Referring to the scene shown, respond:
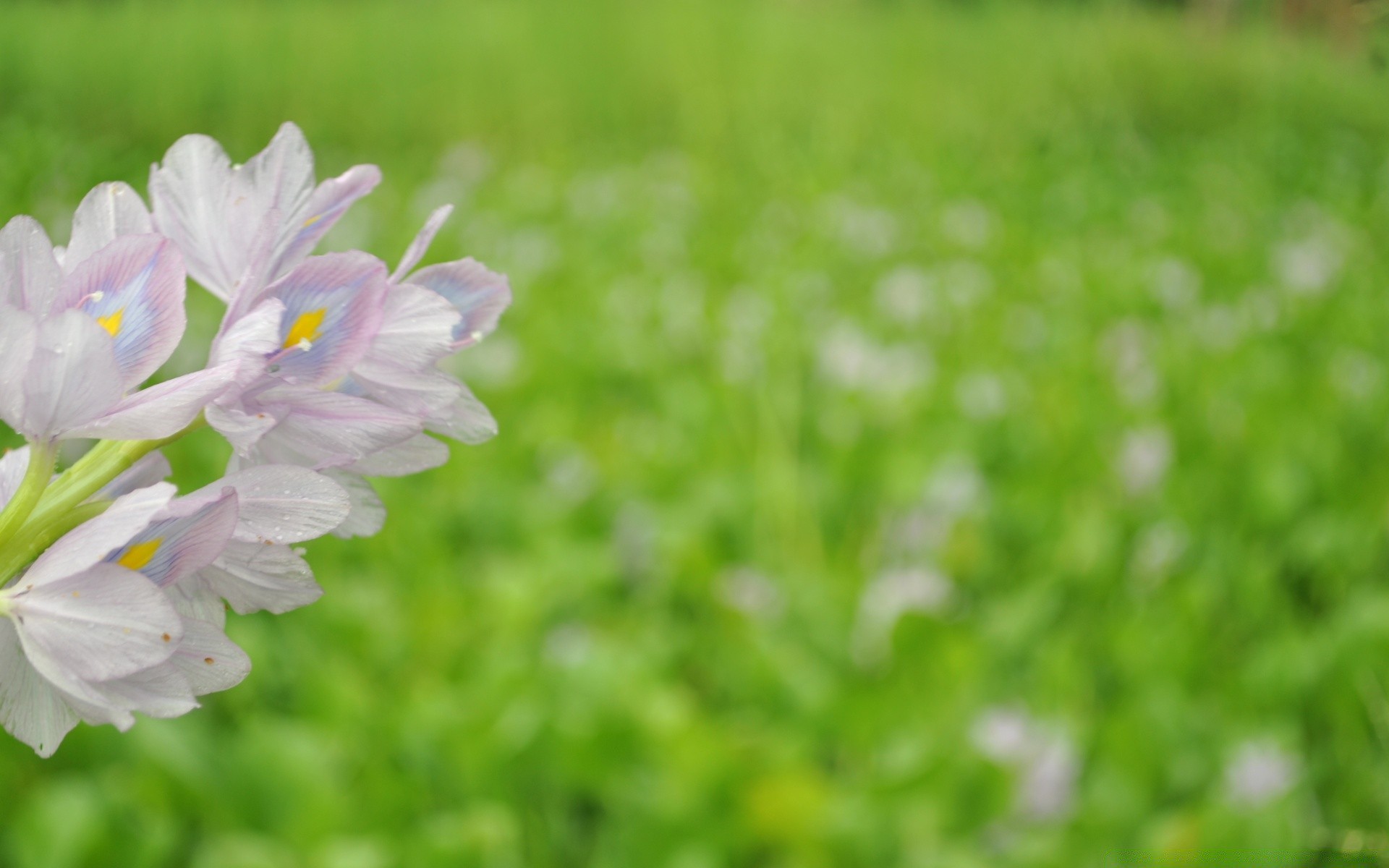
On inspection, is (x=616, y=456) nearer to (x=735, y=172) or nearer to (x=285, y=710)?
(x=285, y=710)

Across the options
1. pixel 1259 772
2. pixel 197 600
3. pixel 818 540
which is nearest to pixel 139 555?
pixel 197 600

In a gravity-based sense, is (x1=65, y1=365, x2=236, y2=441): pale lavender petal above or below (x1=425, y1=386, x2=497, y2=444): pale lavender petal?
below

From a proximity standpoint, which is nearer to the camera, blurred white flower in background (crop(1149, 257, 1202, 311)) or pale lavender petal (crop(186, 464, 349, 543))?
pale lavender petal (crop(186, 464, 349, 543))

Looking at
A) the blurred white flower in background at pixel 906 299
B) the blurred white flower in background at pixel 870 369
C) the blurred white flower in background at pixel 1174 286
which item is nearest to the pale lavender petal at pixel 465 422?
the blurred white flower in background at pixel 870 369

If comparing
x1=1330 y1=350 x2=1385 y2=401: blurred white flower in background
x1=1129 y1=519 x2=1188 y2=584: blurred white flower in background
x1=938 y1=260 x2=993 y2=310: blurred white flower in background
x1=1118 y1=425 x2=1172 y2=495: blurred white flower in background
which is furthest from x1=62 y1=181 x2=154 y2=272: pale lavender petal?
x1=938 y1=260 x2=993 y2=310: blurred white flower in background

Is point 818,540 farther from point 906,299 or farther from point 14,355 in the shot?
point 14,355

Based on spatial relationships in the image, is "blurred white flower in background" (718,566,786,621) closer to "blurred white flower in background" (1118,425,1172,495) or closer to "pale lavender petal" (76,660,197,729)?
"blurred white flower in background" (1118,425,1172,495)

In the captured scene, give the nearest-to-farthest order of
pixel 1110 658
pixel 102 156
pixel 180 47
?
pixel 102 156, pixel 1110 658, pixel 180 47

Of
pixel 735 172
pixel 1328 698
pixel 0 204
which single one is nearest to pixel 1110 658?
pixel 1328 698
